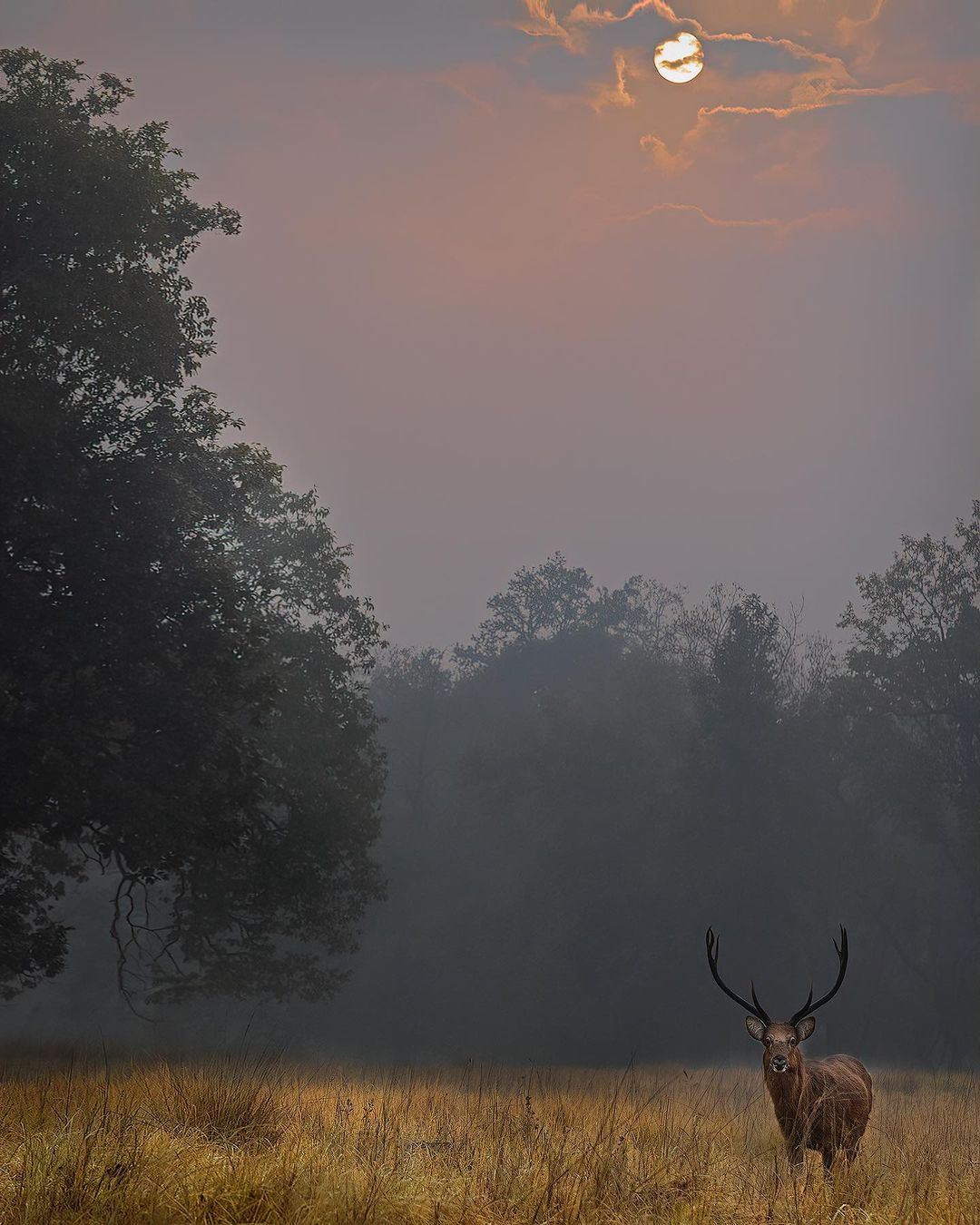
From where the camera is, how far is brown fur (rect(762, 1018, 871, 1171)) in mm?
8273

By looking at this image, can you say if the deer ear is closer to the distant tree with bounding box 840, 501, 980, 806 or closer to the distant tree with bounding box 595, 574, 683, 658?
the distant tree with bounding box 840, 501, 980, 806

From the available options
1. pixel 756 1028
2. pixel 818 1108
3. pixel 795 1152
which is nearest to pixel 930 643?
pixel 818 1108

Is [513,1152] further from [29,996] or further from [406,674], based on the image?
[406,674]

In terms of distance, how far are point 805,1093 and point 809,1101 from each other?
0.08m

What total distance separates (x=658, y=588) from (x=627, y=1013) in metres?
31.9

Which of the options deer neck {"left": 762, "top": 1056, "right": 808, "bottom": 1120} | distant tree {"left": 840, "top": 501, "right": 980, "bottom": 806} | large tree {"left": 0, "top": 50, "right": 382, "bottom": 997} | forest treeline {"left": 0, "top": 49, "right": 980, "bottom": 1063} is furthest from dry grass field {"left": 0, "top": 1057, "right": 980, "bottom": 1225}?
distant tree {"left": 840, "top": 501, "right": 980, "bottom": 806}

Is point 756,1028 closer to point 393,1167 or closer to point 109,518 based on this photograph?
point 393,1167

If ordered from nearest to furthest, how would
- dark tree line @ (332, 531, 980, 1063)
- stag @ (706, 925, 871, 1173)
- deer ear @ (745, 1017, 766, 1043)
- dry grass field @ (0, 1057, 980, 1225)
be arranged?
dry grass field @ (0, 1057, 980, 1225)
stag @ (706, 925, 871, 1173)
deer ear @ (745, 1017, 766, 1043)
dark tree line @ (332, 531, 980, 1063)

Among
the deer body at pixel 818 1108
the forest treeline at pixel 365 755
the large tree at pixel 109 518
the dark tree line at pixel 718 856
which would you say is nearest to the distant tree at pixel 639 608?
the forest treeline at pixel 365 755

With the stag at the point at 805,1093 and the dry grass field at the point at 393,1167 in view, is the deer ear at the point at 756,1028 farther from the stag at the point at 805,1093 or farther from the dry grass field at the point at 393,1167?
the dry grass field at the point at 393,1167

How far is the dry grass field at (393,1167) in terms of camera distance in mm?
5781

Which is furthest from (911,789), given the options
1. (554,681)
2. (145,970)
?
(145,970)

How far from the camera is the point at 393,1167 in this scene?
20.9ft

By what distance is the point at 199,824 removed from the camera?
14992 mm
